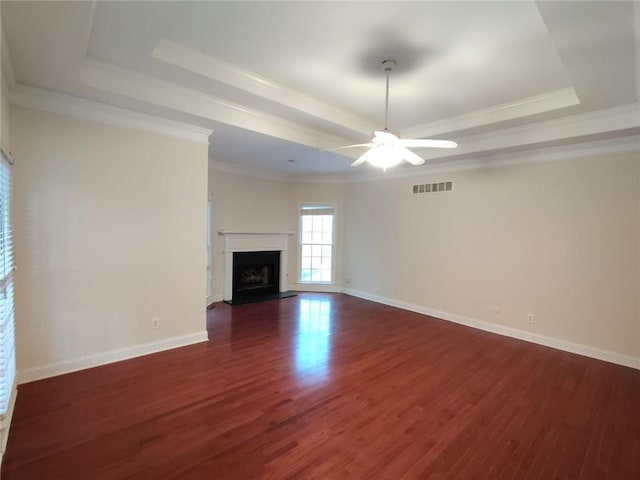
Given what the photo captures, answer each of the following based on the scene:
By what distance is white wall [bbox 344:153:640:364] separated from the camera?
3590mm

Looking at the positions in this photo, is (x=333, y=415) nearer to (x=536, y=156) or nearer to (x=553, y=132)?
(x=553, y=132)

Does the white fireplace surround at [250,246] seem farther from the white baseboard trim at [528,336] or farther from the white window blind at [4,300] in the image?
the white window blind at [4,300]

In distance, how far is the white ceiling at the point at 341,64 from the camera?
202 cm

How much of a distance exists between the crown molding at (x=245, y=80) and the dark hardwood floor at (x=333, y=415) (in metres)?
2.81

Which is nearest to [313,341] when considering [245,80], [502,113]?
[245,80]

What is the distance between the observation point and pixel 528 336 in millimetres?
4258

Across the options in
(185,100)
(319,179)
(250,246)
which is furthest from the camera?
(319,179)

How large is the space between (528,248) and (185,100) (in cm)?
461

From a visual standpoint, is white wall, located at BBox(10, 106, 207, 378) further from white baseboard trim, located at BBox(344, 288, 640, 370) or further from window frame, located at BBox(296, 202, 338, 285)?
white baseboard trim, located at BBox(344, 288, 640, 370)

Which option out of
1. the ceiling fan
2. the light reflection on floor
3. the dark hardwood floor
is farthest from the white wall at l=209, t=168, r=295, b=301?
the ceiling fan

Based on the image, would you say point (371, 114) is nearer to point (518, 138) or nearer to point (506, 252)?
point (518, 138)

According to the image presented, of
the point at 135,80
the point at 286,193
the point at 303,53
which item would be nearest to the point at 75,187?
the point at 135,80

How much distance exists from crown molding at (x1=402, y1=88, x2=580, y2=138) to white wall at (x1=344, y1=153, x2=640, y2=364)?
1063 millimetres

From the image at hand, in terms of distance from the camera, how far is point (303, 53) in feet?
8.48
